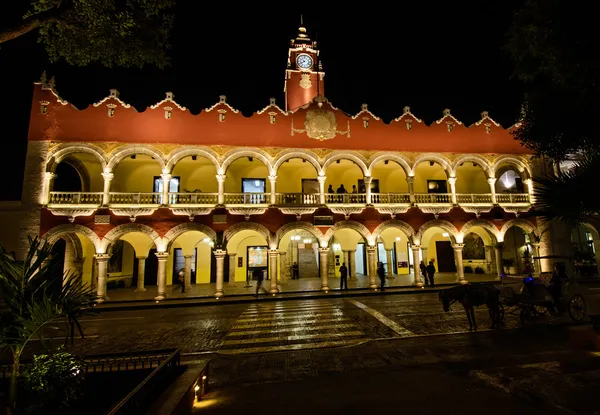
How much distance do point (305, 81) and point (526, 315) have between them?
22133 mm

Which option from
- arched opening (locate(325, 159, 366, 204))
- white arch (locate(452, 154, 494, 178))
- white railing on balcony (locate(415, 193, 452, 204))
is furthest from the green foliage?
white arch (locate(452, 154, 494, 178))

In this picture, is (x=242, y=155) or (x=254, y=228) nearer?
(x=254, y=228)

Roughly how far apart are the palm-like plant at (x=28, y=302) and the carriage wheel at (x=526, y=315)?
11.2 metres

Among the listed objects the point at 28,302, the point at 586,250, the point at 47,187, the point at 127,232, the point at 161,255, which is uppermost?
the point at 47,187

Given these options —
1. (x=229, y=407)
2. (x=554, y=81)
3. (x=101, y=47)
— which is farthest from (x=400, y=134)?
(x=229, y=407)

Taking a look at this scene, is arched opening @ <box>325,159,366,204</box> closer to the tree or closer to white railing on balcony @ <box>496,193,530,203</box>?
white railing on balcony @ <box>496,193,530,203</box>

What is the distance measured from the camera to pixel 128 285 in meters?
22.1

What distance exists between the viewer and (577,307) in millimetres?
9461

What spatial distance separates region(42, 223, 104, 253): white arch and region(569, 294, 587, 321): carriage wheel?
809 inches

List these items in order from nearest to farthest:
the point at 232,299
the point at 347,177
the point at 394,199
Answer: the point at 232,299
the point at 394,199
the point at 347,177

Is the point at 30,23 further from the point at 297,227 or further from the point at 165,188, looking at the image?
the point at 297,227

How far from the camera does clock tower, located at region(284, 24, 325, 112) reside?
993 inches

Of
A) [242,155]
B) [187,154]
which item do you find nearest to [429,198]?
[242,155]

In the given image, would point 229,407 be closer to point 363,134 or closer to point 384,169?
point 363,134
